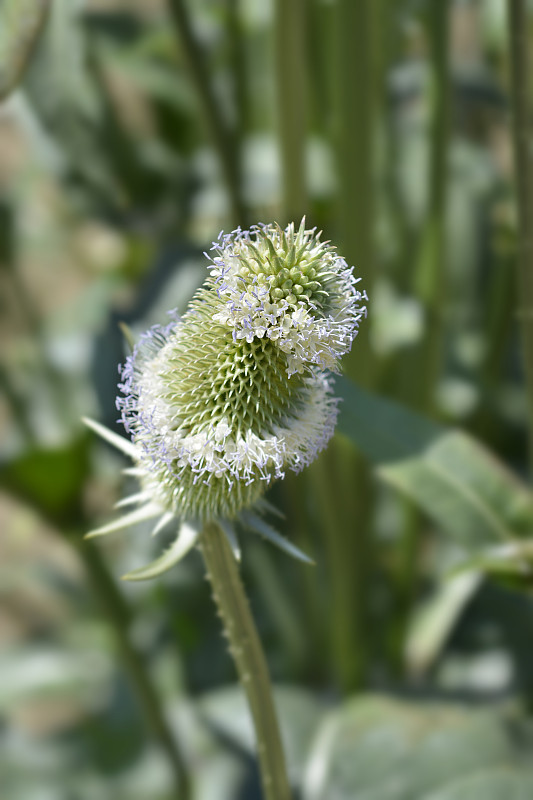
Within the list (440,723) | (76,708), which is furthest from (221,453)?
(76,708)

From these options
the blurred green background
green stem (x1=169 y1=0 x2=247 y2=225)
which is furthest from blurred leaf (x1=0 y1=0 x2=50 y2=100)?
green stem (x1=169 y1=0 x2=247 y2=225)

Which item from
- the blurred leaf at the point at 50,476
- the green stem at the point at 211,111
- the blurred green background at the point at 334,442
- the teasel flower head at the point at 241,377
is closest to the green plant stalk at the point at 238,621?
the teasel flower head at the point at 241,377

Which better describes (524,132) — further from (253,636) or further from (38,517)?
(38,517)

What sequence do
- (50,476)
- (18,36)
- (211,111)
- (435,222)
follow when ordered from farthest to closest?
(435,222) → (211,111) → (50,476) → (18,36)

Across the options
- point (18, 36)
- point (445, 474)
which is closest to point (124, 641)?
point (445, 474)

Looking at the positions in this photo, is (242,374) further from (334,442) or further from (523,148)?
(334,442)

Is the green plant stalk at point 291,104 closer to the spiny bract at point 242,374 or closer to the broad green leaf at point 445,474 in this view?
the broad green leaf at point 445,474
